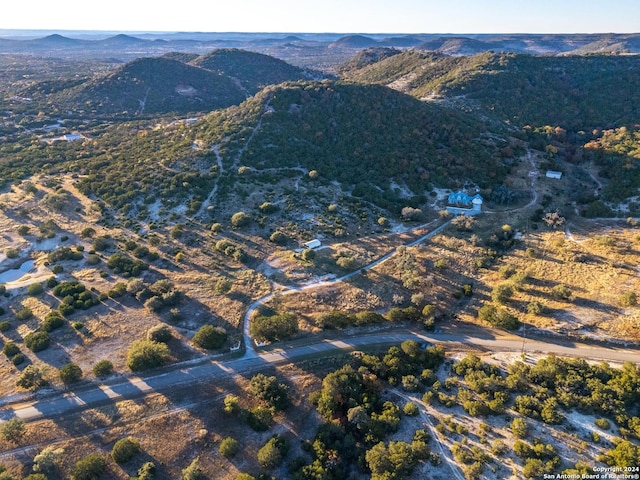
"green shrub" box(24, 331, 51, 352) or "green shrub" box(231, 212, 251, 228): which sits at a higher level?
"green shrub" box(231, 212, 251, 228)

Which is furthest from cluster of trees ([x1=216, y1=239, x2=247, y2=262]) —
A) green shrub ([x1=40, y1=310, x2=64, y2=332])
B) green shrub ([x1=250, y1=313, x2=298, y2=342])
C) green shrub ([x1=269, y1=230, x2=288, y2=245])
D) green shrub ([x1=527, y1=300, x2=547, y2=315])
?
green shrub ([x1=527, y1=300, x2=547, y2=315])

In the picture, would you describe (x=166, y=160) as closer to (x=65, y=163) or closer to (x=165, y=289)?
(x=65, y=163)

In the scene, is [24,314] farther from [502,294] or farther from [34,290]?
[502,294]

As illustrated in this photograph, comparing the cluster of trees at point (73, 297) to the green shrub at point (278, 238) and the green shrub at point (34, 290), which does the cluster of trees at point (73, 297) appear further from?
the green shrub at point (278, 238)

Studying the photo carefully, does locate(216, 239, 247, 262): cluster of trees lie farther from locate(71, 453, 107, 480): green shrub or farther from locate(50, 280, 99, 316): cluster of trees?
locate(71, 453, 107, 480): green shrub

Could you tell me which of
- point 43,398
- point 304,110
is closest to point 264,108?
point 304,110

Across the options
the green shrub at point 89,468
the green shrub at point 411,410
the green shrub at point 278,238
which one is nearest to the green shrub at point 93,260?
the green shrub at point 278,238
